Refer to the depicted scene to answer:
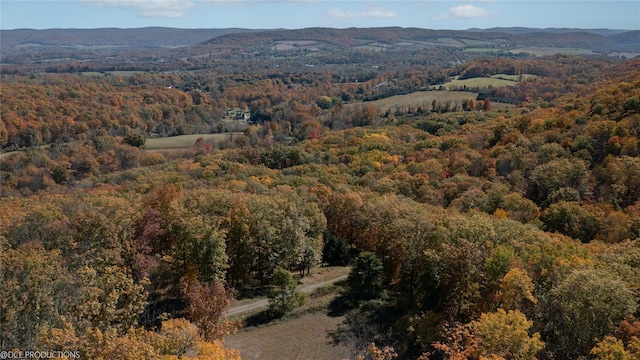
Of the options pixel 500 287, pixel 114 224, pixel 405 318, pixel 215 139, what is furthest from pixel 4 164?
pixel 500 287

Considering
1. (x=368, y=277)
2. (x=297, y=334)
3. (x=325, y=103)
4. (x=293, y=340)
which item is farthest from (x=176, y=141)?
(x=293, y=340)

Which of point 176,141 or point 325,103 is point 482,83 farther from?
point 176,141

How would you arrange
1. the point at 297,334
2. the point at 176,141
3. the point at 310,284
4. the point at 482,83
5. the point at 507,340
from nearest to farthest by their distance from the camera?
the point at 507,340, the point at 297,334, the point at 310,284, the point at 176,141, the point at 482,83

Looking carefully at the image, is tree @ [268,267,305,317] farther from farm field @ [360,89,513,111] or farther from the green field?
farm field @ [360,89,513,111]

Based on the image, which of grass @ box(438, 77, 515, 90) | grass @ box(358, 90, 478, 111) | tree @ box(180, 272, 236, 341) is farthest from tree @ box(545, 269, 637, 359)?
grass @ box(438, 77, 515, 90)

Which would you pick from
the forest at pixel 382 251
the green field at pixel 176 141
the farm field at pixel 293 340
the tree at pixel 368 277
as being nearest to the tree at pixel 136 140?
the green field at pixel 176 141

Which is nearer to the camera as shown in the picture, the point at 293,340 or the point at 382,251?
the point at 293,340

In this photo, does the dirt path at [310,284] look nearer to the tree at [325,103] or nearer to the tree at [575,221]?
the tree at [575,221]

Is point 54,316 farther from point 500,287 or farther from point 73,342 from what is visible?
point 500,287
